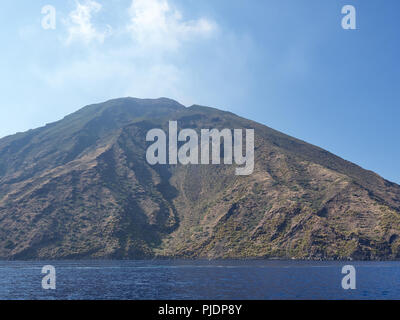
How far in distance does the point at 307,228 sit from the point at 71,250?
130 meters

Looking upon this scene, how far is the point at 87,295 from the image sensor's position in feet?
197

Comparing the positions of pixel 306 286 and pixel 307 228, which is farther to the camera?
pixel 307 228
